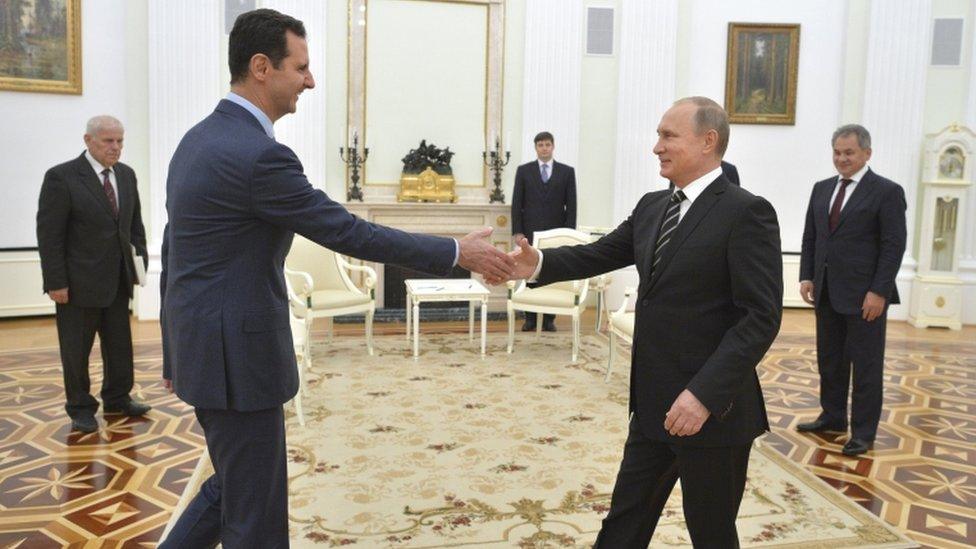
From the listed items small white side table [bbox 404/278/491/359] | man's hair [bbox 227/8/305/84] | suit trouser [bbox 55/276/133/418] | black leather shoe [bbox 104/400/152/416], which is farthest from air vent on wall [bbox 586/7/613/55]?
man's hair [bbox 227/8/305/84]

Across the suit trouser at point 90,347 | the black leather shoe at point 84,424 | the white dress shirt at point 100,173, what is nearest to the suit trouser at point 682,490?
the black leather shoe at point 84,424

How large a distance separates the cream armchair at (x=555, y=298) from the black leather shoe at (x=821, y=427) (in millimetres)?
2108

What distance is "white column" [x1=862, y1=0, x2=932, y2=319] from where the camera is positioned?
8.75m

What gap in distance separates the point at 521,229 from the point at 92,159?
4321 millimetres

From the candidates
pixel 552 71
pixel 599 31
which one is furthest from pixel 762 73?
pixel 552 71

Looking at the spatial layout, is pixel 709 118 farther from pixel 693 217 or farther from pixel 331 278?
pixel 331 278

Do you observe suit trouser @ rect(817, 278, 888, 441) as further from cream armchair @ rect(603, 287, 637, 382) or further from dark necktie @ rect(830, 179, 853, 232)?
cream armchair @ rect(603, 287, 637, 382)

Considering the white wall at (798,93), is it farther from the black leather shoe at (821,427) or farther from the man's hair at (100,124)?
the man's hair at (100,124)

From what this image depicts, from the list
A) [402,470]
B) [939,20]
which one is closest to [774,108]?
[939,20]

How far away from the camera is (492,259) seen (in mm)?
2525

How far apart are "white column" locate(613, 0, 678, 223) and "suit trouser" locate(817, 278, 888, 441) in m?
4.50

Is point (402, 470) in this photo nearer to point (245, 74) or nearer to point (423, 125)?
point (245, 74)

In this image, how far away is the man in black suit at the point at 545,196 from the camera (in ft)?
25.1

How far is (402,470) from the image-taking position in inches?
154
